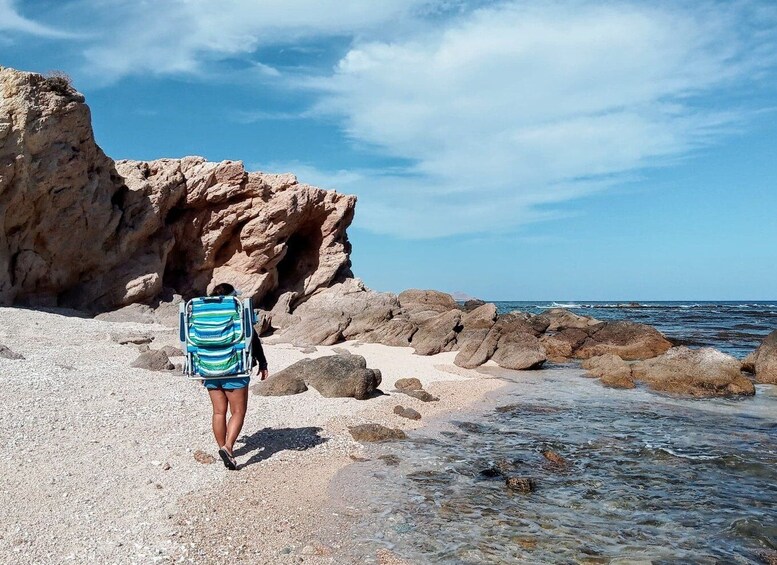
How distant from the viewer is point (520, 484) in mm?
8609

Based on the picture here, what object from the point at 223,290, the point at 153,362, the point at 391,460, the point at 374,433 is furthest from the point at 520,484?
the point at 153,362

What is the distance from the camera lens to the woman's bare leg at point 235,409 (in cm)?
808

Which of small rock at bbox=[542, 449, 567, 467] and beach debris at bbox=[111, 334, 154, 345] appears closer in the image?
small rock at bbox=[542, 449, 567, 467]

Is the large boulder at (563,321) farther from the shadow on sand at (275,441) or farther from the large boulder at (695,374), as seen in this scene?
the shadow on sand at (275,441)

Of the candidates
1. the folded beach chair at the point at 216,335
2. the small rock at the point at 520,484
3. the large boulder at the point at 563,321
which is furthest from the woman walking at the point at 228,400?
the large boulder at the point at 563,321

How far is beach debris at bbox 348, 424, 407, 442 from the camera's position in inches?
427

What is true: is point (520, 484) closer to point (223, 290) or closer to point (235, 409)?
point (235, 409)

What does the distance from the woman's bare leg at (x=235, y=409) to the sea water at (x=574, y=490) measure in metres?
1.76

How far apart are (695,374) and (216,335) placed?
17098 millimetres

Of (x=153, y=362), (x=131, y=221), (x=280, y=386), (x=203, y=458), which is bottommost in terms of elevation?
(x=203, y=458)

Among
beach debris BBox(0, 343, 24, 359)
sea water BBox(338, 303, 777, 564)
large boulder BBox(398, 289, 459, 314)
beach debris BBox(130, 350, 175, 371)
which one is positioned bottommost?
sea water BBox(338, 303, 777, 564)

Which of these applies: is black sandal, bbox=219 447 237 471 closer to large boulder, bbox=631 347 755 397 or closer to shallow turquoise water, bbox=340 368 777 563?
shallow turquoise water, bbox=340 368 777 563

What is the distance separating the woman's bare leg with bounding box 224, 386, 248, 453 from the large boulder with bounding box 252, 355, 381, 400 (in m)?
5.05

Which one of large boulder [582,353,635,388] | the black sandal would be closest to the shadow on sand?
the black sandal
